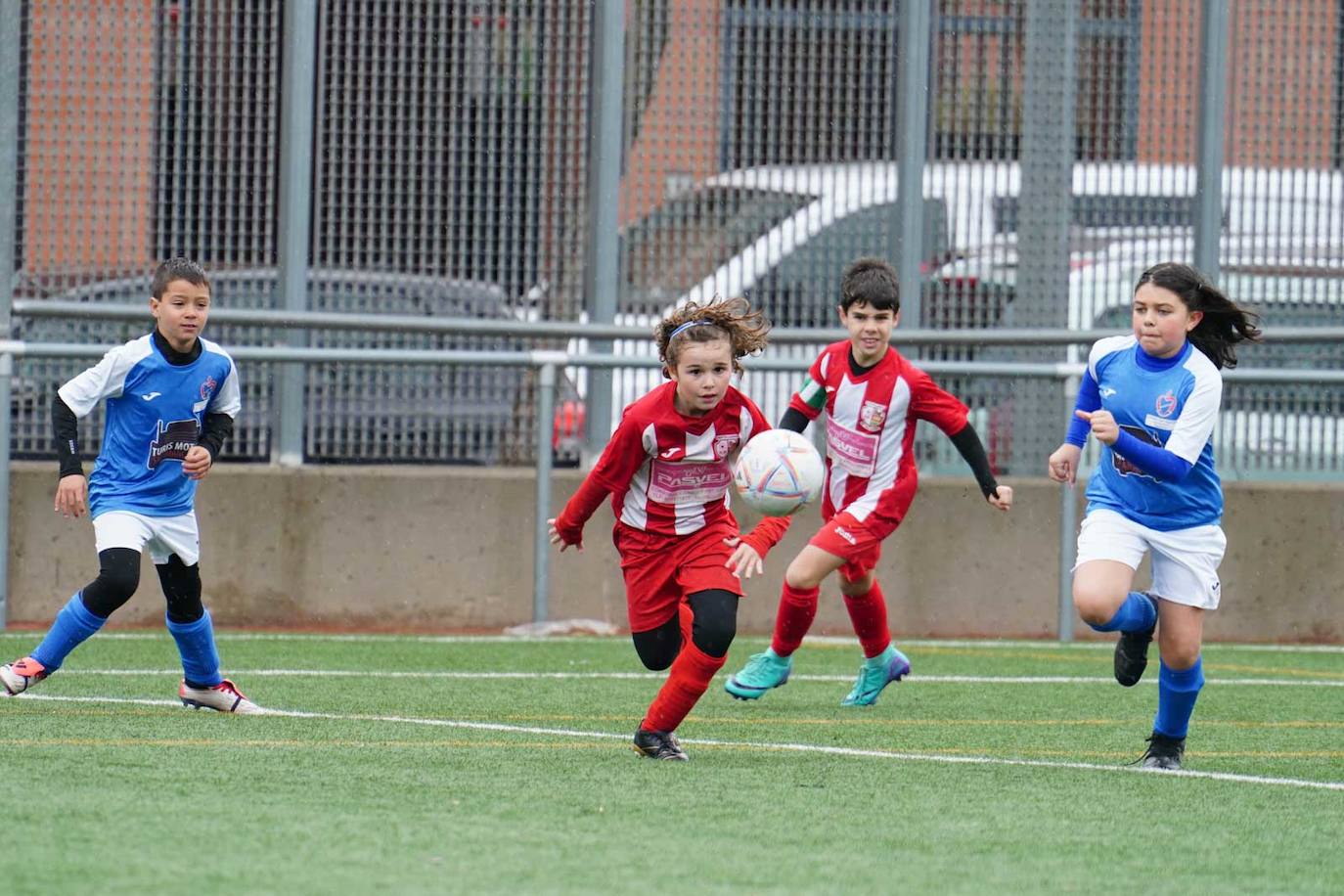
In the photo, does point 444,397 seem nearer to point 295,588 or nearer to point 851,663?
point 295,588

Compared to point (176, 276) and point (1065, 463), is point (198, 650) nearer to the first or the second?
point (176, 276)

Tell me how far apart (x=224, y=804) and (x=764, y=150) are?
767cm

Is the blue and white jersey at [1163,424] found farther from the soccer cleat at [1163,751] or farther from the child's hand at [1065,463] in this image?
the soccer cleat at [1163,751]

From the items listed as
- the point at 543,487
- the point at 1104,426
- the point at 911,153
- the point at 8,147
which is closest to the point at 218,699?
the point at 1104,426

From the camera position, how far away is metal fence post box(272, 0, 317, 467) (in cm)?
1163

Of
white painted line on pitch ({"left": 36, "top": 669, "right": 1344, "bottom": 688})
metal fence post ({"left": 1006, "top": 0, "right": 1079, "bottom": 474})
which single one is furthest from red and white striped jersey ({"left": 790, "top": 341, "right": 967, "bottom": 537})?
metal fence post ({"left": 1006, "top": 0, "right": 1079, "bottom": 474})

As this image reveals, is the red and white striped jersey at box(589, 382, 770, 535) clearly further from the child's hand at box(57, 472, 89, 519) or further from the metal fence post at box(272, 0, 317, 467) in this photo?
the metal fence post at box(272, 0, 317, 467)

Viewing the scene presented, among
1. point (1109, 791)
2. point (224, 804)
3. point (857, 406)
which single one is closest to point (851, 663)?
point (857, 406)

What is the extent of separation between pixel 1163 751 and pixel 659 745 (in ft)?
5.06

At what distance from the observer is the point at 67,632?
23.7 feet

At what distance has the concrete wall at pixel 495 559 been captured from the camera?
10812mm

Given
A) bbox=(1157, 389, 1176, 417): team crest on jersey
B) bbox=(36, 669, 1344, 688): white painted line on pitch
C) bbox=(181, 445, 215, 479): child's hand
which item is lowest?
bbox=(36, 669, 1344, 688): white painted line on pitch

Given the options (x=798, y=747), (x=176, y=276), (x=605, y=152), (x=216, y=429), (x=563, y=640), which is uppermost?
(x=605, y=152)

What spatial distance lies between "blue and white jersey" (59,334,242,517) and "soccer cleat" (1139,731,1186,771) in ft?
11.1
